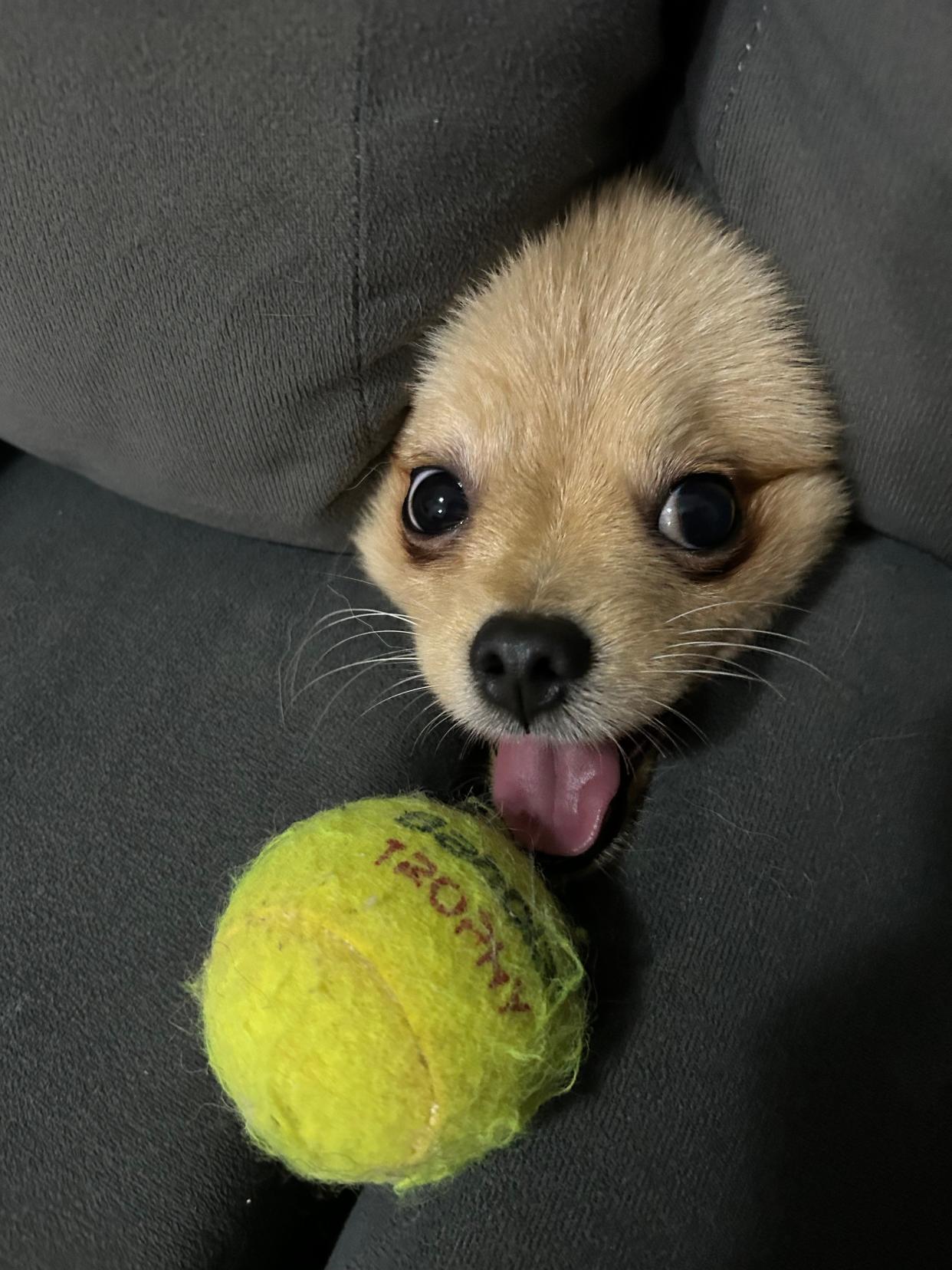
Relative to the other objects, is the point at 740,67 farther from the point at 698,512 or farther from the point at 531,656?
the point at 531,656

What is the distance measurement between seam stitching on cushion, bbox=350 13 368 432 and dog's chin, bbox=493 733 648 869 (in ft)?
1.46

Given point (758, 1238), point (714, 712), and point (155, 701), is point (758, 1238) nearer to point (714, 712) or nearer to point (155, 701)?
point (714, 712)

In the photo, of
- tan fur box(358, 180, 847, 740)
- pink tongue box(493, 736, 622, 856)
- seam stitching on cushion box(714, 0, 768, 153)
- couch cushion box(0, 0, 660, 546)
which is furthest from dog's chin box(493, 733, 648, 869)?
seam stitching on cushion box(714, 0, 768, 153)

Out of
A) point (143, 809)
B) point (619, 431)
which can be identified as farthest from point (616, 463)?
point (143, 809)

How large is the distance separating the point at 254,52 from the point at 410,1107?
922 mm

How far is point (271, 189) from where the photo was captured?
842mm

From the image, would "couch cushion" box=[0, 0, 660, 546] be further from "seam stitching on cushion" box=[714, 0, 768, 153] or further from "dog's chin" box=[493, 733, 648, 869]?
"dog's chin" box=[493, 733, 648, 869]

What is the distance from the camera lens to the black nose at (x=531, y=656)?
902 mm

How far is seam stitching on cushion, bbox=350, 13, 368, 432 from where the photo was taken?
Answer: 0.76 metres

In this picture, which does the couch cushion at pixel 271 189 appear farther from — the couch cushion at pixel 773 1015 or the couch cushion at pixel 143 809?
the couch cushion at pixel 773 1015

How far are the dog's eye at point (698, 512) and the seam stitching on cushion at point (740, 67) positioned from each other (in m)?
0.34

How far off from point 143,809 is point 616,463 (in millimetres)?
717

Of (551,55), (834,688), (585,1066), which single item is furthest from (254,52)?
(585,1066)

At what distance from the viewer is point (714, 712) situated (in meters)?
1.09
